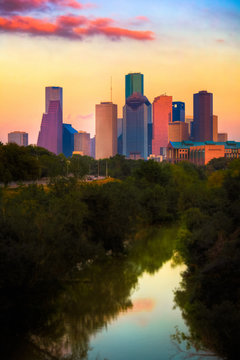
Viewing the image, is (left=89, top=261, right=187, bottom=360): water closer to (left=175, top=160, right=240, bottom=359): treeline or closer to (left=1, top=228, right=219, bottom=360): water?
(left=1, top=228, right=219, bottom=360): water

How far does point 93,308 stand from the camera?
27766mm

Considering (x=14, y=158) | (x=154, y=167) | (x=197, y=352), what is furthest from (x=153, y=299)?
(x=154, y=167)

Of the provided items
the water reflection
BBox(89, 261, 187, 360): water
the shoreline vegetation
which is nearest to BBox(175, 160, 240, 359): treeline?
the shoreline vegetation

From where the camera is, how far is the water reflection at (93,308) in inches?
886

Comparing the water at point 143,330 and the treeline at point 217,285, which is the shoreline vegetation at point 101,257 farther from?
the water at point 143,330

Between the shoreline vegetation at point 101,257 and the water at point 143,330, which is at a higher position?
the shoreline vegetation at point 101,257

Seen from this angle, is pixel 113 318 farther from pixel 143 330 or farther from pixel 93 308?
pixel 143 330

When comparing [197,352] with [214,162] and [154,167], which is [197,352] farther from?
[214,162]

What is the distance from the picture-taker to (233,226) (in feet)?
88.4

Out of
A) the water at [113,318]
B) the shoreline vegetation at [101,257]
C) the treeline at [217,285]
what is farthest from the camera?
the water at [113,318]

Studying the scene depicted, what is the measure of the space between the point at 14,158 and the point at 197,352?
49173 millimetres

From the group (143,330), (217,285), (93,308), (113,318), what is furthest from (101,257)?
(217,285)

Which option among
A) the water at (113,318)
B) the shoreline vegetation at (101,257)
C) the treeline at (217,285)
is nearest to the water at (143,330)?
the water at (113,318)

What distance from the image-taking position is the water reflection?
22.5 m
